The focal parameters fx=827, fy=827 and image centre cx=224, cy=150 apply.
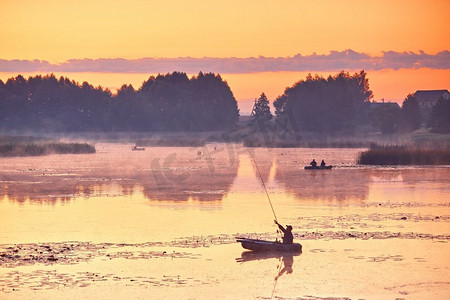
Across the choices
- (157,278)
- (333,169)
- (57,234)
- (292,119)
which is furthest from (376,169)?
(292,119)

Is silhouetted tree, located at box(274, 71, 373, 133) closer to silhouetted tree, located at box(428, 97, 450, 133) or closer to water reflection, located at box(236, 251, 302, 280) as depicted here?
silhouetted tree, located at box(428, 97, 450, 133)

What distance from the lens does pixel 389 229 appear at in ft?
89.1

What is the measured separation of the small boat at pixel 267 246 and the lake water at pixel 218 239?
301mm

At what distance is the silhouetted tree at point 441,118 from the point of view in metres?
128

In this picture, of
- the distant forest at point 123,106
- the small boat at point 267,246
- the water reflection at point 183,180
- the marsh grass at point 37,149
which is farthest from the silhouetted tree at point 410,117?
the small boat at point 267,246

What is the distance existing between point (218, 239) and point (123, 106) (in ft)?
535

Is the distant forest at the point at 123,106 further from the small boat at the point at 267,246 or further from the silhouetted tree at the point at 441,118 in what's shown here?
the small boat at the point at 267,246

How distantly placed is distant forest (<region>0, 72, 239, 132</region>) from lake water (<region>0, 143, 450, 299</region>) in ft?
445

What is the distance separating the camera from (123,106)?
7333 inches

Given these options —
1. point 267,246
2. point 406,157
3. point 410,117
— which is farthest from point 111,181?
point 410,117

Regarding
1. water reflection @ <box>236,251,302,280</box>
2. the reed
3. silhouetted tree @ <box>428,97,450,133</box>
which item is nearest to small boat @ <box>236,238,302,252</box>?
water reflection @ <box>236,251,302,280</box>

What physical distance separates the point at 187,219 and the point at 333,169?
30807 mm

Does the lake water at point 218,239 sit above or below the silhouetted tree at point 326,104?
below

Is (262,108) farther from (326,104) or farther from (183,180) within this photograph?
(183,180)
